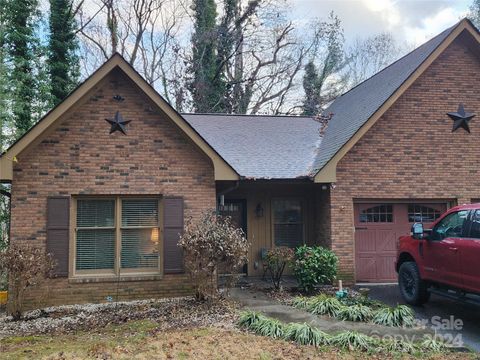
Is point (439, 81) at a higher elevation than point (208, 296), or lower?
higher

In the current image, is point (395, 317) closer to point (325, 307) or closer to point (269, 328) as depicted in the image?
point (325, 307)

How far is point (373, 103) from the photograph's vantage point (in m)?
11.8

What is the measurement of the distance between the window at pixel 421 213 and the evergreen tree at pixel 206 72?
1615 cm

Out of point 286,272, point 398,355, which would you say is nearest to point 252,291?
point 286,272

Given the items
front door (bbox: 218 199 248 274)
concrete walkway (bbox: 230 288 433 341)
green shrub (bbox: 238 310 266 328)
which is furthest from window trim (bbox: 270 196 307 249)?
green shrub (bbox: 238 310 266 328)

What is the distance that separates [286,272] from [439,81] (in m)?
6.81

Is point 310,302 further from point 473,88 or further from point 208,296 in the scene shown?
point 473,88

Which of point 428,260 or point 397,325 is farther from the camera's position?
point 428,260

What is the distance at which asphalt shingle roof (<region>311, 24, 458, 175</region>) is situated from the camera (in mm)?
11156

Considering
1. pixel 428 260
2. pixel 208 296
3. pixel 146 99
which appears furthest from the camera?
pixel 146 99

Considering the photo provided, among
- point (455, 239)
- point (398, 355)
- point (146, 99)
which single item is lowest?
point (398, 355)

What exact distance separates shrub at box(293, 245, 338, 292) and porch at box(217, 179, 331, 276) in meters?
1.98

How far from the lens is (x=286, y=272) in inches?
490

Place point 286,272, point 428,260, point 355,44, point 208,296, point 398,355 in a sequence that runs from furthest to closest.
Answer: point 355,44 < point 286,272 < point 208,296 < point 428,260 < point 398,355
